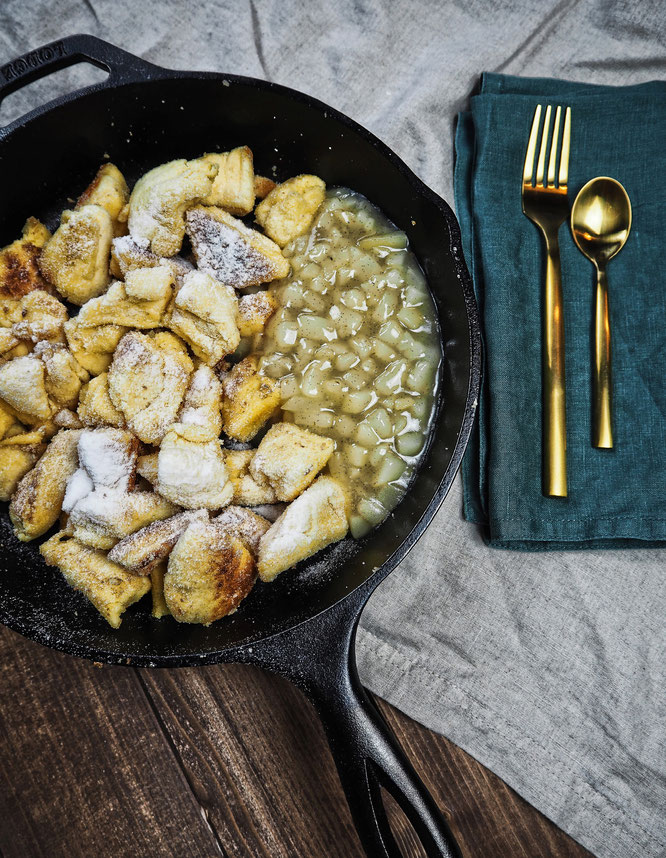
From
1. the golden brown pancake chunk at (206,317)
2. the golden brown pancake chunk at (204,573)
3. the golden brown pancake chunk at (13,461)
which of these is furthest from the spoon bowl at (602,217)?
the golden brown pancake chunk at (13,461)

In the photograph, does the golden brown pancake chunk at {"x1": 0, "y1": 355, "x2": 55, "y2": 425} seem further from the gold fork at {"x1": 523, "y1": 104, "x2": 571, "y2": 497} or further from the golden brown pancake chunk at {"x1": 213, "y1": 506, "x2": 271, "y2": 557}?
the gold fork at {"x1": 523, "y1": 104, "x2": 571, "y2": 497}

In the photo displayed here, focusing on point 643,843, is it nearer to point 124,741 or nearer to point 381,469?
point 381,469

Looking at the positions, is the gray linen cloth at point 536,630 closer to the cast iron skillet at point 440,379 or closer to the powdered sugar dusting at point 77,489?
the cast iron skillet at point 440,379

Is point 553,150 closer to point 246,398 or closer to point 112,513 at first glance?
point 246,398

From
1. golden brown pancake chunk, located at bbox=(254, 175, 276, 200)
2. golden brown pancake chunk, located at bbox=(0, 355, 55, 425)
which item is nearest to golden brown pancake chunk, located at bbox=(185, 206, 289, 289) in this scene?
golden brown pancake chunk, located at bbox=(254, 175, 276, 200)

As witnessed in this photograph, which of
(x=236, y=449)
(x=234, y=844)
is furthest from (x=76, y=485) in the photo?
(x=234, y=844)

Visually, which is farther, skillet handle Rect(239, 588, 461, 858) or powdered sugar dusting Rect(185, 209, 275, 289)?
powdered sugar dusting Rect(185, 209, 275, 289)

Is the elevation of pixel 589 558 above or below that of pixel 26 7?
below
